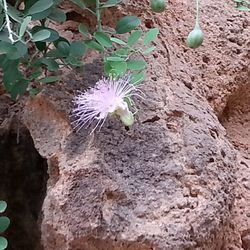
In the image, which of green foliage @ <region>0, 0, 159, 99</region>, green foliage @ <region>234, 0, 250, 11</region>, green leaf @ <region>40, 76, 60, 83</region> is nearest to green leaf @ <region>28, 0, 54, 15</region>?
A: green foliage @ <region>0, 0, 159, 99</region>

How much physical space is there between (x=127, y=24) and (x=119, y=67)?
0.10 meters

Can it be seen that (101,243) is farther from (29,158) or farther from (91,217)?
(29,158)

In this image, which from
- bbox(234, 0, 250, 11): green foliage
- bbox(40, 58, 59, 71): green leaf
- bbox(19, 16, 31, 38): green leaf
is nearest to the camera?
bbox(19, 16, 31, 38): green leaf

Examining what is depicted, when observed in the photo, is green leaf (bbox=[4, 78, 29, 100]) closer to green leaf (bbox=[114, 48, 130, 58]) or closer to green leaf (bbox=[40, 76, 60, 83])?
green leaf (bbox=[40, 76, 60, 83])

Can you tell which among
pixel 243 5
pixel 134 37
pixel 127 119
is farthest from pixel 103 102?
pixel 243 5

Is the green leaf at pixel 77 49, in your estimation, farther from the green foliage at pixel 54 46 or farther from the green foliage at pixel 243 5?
the green foliage at pixel 243 5

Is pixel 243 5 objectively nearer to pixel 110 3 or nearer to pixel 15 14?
pixel 110 3

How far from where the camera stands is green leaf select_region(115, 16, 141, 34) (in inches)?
46.2

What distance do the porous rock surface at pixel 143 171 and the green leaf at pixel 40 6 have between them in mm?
128

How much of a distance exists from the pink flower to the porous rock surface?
21mm

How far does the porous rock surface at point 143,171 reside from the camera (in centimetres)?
107

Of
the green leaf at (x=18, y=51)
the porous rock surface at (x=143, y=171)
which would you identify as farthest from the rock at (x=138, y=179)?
the green leaf at (x=18, y=51)

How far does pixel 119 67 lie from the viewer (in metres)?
1.10

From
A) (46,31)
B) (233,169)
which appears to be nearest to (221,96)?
(233,169)
